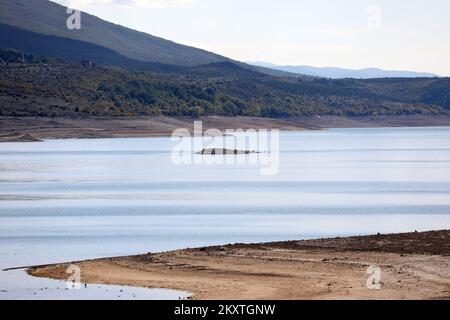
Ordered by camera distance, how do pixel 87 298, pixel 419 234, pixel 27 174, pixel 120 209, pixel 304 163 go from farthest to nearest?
pixel 304 163
pixel 27 174
pixel 120 209
pixel 419 234
pixel 87 298

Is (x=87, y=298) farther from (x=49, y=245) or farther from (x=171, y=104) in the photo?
(x=171, y=104)

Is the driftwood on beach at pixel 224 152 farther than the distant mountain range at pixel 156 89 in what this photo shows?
No

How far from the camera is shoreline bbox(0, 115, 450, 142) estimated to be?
94.6m

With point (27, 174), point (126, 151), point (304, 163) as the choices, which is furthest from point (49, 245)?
point (126, 151)

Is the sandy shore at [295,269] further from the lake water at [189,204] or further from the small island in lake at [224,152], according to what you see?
the small island in lake at [224,152]

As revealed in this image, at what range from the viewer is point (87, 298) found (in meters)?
18.5

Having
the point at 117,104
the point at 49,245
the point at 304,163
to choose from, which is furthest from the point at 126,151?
the point at 49,245

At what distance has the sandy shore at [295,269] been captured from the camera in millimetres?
18594

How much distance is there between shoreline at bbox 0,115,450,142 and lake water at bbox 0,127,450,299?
87.7 feet

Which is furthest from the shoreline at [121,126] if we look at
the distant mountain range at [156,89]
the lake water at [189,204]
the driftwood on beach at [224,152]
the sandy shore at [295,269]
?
the sandy shore at [295,269]

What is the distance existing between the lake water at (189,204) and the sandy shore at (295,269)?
1.20 meters
